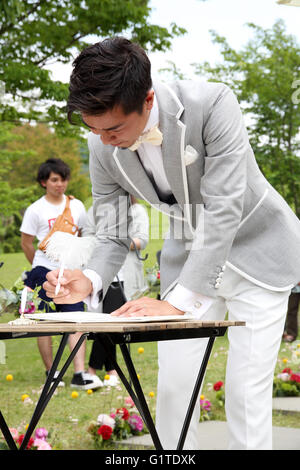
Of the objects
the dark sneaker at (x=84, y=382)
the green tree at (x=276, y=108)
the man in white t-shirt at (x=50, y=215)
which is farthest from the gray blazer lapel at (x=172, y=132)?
the green tree at (x=276, y=108)

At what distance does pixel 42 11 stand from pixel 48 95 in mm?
1503

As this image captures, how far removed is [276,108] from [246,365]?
28.7 ft

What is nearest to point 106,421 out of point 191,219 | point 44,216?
point 191,219

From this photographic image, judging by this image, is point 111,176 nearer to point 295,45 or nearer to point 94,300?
point 94,300

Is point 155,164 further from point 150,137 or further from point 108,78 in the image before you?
point 108,78

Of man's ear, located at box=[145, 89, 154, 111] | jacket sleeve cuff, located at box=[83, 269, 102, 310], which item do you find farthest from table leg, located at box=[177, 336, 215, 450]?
man's ear, located at box=[145, 89, 154, 111]

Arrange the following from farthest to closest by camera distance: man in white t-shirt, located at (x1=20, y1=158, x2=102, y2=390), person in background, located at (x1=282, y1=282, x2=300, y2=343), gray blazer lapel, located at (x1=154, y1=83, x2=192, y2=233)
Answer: person in background, located at (x1=282, y1=282, x2=300, y2=343)
man in white t-shirt, located at (x1=20, y1=158, x2=102, y2=390)
gray blazer lapel, located at (x1=154, y1=83, x2=192, y2=233)

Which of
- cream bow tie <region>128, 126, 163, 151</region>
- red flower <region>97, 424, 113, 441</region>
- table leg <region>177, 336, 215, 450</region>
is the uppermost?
cream bow tie <region>128, 126, 163, 151</region>

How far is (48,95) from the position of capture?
381 inches

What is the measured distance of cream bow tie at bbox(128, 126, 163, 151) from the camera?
2223mm

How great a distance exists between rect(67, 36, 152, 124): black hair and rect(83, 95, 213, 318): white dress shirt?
0.71ft

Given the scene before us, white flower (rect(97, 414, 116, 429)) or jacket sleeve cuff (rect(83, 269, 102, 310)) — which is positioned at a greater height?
jacket sleeve cuff (rect(83, 269, 102, 310))

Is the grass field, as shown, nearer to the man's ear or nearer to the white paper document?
the white paper document

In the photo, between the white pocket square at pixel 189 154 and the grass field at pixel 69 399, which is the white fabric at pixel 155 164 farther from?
the grass field at pixel 69 399
